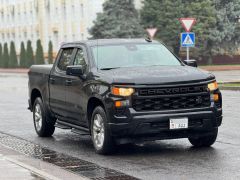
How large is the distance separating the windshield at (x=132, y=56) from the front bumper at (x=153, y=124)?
1.36 metres

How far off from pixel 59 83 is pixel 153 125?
2.66m

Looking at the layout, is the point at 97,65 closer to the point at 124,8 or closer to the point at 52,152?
the point at 52,152

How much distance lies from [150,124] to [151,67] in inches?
51.2

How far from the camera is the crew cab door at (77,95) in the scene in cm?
1123

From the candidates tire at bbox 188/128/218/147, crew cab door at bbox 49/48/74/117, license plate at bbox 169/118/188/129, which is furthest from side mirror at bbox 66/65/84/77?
tire at bbox 188/128/218/147

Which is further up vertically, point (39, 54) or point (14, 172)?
point (14, 172)

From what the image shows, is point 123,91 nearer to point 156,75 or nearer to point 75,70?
point 156,75

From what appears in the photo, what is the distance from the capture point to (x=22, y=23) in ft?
278

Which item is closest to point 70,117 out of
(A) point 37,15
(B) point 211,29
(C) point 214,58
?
(B) point 211,29

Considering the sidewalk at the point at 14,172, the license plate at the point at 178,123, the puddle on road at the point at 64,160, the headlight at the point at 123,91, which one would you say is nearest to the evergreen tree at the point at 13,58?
the puddle on road at the point at 64,160

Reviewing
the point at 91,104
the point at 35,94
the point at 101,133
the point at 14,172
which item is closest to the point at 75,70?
the point at 91,104

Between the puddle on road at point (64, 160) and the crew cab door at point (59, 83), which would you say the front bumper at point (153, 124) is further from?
the crew cab door at point (59, 83)

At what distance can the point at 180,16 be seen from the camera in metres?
54.1

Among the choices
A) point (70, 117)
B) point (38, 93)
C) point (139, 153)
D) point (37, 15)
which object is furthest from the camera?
point (37, 15)
